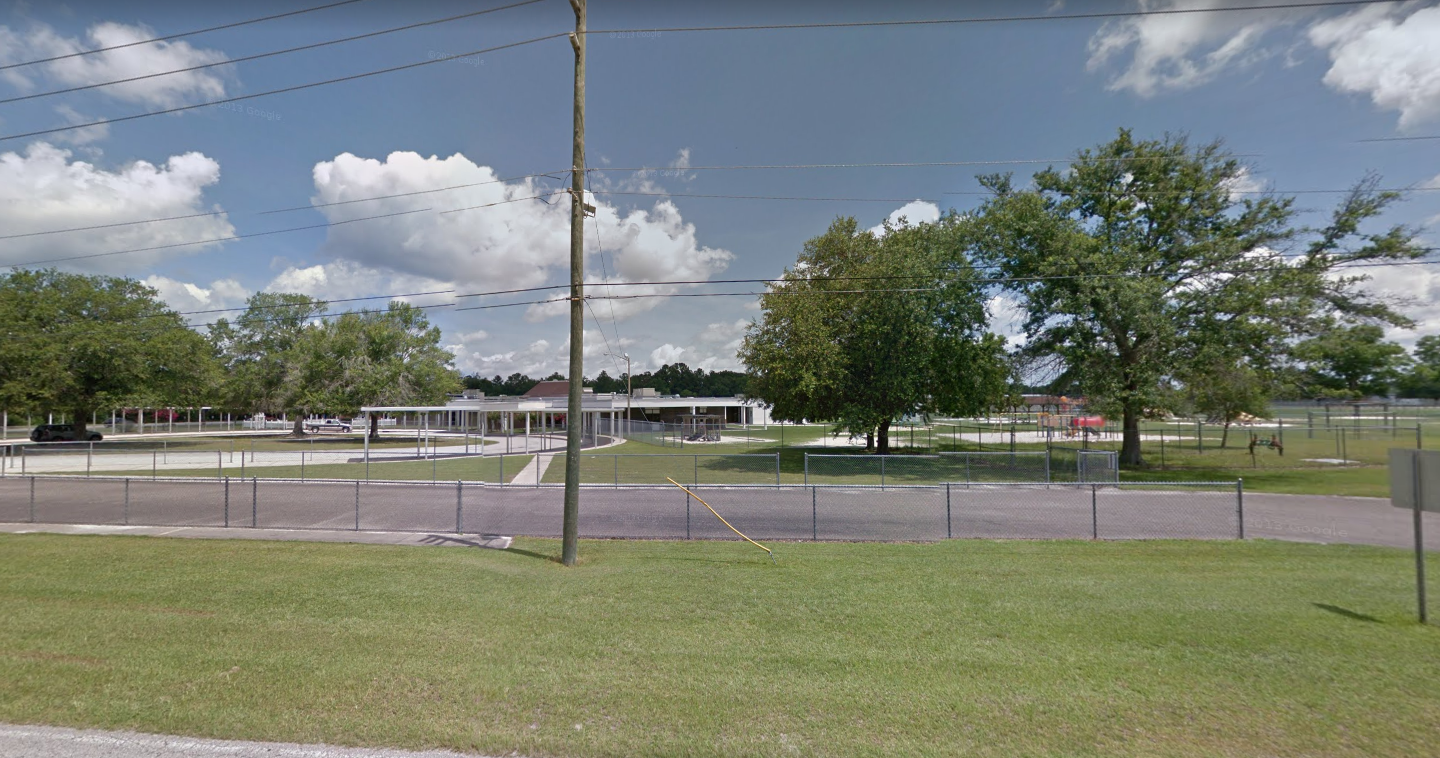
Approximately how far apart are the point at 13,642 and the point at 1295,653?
12.7 metres

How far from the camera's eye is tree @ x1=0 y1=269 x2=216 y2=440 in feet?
128

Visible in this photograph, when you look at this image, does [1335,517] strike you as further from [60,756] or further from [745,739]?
[60,756]

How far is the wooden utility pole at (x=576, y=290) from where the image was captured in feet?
34.3

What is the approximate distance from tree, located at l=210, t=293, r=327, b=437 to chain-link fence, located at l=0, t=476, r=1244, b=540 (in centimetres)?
4542

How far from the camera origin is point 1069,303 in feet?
84.0

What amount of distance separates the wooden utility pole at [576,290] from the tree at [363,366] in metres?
56.8

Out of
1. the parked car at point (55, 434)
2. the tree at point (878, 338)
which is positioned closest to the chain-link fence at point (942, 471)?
the tree at point (878, 338)

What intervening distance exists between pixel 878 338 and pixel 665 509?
19.7 metres

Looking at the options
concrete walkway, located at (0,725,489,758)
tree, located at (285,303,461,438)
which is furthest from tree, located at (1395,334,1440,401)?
tree, located at (285,303,461,438)

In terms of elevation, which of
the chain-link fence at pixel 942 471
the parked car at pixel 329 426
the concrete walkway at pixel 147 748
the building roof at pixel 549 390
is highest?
the building roof at pixel 549 390

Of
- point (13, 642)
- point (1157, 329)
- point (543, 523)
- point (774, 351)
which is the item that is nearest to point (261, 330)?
point (774, 351)

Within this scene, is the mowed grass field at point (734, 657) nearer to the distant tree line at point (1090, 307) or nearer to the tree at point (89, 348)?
→ the distant tree line at point (1090, 307)

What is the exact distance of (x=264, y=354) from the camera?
6438 centimetres

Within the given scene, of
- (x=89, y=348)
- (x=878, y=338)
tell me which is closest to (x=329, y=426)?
(x=89, y=348)
